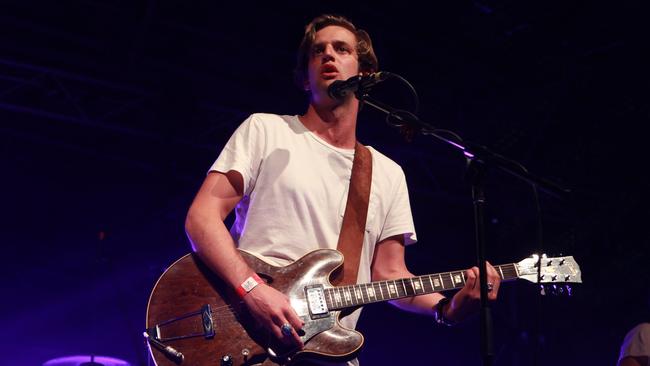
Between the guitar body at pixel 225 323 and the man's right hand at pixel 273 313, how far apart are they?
0.20ft

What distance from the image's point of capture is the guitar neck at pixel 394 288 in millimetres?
3375

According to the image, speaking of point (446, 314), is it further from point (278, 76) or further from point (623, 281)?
point (623, 281)

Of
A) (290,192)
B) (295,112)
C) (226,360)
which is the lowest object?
(226,360)

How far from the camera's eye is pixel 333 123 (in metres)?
4.07

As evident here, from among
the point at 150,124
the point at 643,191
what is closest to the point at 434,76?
the point at 643,191

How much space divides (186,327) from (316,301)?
0.65m

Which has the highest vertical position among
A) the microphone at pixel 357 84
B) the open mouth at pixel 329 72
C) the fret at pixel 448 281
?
the open mouth at pixel 329 72

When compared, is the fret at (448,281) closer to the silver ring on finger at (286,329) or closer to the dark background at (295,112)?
the silver ring on finger at (286,329)

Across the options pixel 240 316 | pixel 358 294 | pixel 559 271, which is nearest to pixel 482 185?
pixel 358 294

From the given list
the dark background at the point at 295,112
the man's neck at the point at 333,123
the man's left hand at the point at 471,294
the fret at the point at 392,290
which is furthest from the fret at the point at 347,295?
the dark background at the point at 295,112

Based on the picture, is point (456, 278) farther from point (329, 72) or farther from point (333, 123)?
point (329, 72)

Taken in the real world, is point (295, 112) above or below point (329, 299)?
above

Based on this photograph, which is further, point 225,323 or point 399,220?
point 399,220

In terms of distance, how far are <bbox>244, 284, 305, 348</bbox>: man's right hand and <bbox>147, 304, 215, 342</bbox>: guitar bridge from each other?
22 centimetres
